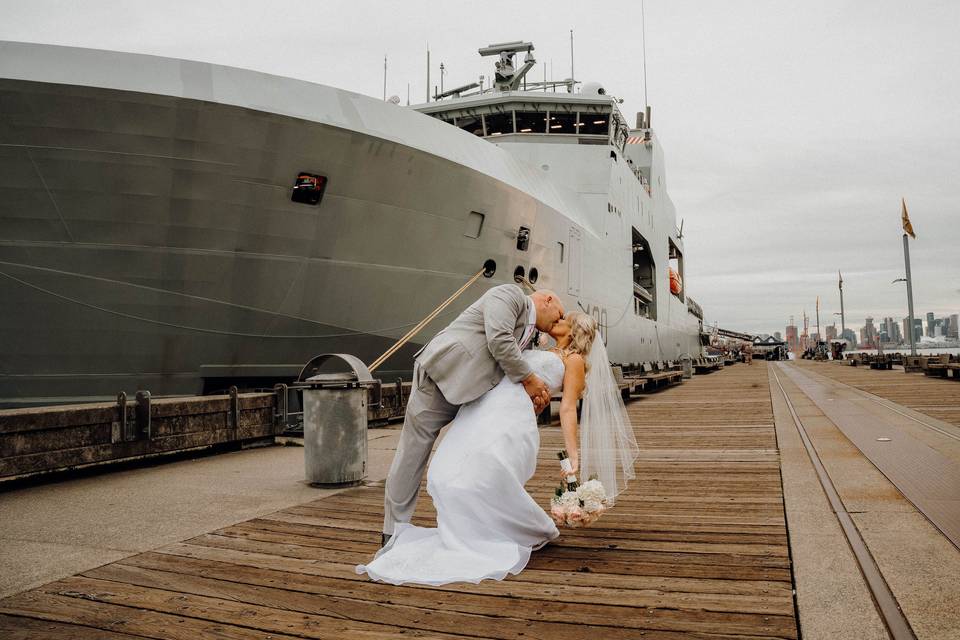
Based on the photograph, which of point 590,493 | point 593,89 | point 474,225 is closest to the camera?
point 590,493

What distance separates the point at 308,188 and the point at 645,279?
2206 centimetres

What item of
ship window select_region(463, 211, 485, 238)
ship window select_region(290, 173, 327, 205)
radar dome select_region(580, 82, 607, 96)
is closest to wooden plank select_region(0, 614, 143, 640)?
ship window select_region(290, 173, 327, 205)

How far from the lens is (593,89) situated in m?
20.9

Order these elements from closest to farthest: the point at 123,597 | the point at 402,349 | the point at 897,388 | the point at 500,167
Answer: the point at 123,597
the point at 402,349
the point at 500,167
the point at 897,388

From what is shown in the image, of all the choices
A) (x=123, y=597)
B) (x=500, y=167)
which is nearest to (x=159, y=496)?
(x=123, y=597)

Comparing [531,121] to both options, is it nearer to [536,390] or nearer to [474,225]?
[474,225]

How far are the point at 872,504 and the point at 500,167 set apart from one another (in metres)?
9.72

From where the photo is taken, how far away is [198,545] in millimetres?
3875

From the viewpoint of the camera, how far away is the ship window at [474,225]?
12.2 meters

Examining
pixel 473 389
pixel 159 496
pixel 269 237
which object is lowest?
pixel 159 496

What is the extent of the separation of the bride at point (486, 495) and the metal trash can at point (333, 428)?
2081 mm

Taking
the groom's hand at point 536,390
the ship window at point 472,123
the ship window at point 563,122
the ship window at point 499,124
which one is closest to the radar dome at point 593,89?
the ship window at point 563,122

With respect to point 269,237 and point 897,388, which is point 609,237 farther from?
point 269,237

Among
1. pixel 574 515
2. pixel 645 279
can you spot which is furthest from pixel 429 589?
pixel 645 279
